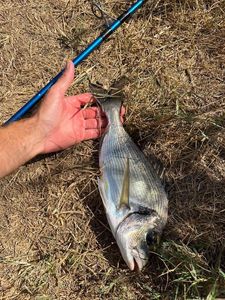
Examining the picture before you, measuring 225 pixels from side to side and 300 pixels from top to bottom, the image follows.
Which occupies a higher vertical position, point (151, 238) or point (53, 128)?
point (53, 128)

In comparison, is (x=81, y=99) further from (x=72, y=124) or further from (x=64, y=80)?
(x=64, y=80)

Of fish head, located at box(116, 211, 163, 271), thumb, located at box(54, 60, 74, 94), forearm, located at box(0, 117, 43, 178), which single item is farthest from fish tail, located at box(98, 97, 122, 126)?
fish head, located at box(116, 211, 163, 271)

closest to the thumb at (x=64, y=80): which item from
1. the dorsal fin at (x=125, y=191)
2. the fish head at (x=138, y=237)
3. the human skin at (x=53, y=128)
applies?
the human skin at (x=53, y=128)

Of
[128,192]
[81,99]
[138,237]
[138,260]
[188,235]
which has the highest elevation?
[81,99]

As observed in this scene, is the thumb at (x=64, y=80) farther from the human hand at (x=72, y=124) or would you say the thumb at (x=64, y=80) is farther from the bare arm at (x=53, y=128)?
the human hand at (x=72, y=124)

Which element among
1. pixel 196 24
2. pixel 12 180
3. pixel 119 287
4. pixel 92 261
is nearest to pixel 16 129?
pixel 12 180

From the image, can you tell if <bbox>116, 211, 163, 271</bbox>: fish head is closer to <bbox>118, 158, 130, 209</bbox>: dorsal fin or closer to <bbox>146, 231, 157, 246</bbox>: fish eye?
<bbox>146, 231, 157, 246</bbox>: fish eye

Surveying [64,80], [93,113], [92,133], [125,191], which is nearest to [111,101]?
[93,113]
